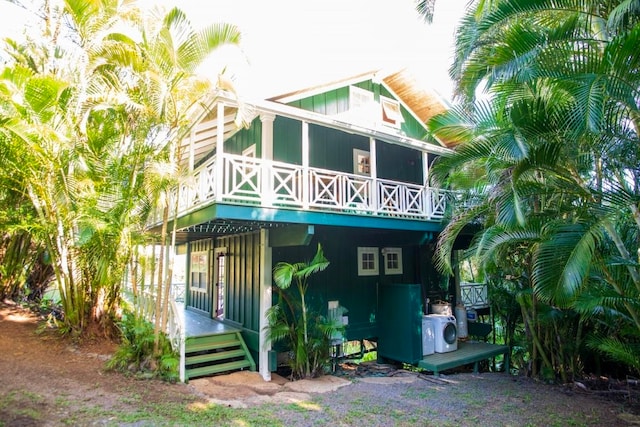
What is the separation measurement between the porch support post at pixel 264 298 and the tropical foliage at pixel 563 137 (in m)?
3.59

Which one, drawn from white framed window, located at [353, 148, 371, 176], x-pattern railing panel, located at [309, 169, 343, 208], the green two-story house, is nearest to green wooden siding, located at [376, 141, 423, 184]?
the green two-story house

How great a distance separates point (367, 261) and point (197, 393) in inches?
200

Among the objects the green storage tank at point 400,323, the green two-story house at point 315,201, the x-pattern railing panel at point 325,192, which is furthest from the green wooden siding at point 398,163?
the green storage tank at point 400,323

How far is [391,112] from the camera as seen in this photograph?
1100 centimetres

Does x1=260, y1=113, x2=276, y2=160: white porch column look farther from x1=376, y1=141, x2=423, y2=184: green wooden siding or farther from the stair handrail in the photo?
x1=376, y1=141, x2=423, y2=184: green wooden siding

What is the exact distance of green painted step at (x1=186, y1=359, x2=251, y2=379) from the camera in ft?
23.1

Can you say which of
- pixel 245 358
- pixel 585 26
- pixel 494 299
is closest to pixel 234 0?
pixel 585 26

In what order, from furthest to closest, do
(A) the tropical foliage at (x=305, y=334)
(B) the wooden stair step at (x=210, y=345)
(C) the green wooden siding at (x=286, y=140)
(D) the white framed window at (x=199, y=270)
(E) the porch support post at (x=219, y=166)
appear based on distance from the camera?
(D) the white framed window at (x=199, y=270) → (C) the green wooden siding at (x=286, y=140) → (B) the wooden stair step at (x=210, y=345) → (A) the tropical foliage at (x=305, y=334) → (E) the porch support post at (x=219, y=166)

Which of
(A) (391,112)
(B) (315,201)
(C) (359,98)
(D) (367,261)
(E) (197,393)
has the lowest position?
(E) (197,393)

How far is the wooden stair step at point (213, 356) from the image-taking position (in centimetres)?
727

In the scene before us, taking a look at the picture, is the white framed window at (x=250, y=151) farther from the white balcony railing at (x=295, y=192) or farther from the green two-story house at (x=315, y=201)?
the white balcony railing at (x=295, y=192)

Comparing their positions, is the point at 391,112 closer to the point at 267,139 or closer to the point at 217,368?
the point at 267,139

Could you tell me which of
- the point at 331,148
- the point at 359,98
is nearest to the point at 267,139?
the point at 331,148

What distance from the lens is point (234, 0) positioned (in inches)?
309
